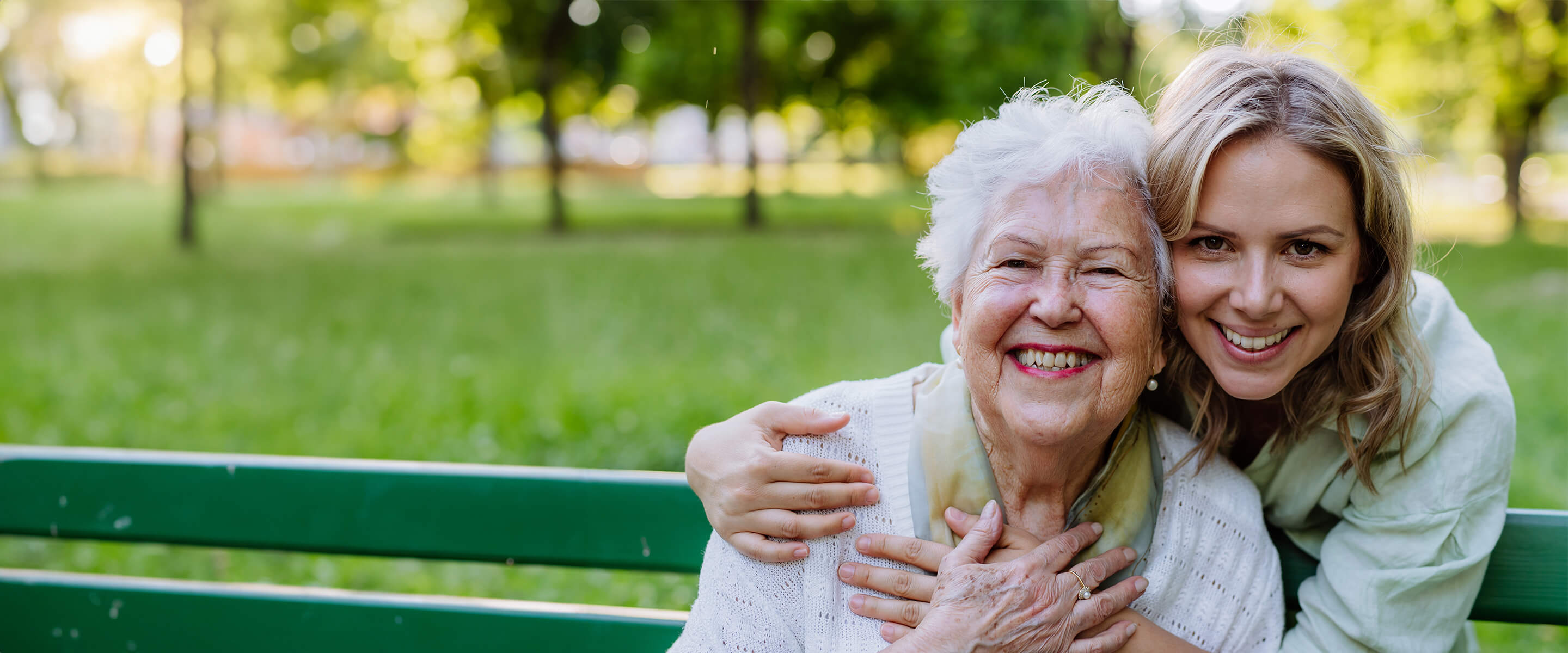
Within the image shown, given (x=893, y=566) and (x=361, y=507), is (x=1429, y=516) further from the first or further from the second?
(x=361, y=507)

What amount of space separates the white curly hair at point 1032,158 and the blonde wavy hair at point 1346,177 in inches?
1.5

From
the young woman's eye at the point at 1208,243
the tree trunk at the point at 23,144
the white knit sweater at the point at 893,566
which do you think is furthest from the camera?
the tree trunk at the point at 23,144

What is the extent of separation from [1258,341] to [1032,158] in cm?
48

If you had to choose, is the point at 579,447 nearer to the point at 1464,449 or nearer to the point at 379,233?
the point at 1464,449

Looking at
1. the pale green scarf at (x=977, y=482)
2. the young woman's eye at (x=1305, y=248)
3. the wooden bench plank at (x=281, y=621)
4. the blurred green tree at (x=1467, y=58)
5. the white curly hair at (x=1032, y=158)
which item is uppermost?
the blurred green tree at (x=1467, y=58)

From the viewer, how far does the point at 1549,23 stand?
18.1 m

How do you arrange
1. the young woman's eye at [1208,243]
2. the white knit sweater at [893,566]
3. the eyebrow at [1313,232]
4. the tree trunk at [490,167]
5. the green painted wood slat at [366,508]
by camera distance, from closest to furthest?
the eyebrow at [1313,232] → the young woman's eye at [1208,243] → the white knit sweater at [893,566] → the green painted wood slat at [366,508] → the tree trunk at [490,167]

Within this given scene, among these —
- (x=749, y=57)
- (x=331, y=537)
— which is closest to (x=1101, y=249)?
(x=331, y=537)

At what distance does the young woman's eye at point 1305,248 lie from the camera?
6.04 feet

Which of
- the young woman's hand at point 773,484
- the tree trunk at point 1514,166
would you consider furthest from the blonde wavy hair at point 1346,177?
the tree trunk at point 1514,166

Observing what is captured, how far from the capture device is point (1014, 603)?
193cm

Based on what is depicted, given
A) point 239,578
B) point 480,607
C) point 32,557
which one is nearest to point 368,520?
point 480,607

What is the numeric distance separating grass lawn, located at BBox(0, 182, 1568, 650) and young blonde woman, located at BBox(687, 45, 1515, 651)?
72 centimetres

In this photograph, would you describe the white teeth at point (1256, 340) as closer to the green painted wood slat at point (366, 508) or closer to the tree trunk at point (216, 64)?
the green painted wood slat at point (366, 508)
